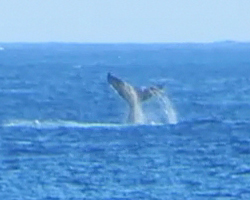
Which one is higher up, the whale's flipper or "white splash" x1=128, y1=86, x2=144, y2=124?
the whale's flipper

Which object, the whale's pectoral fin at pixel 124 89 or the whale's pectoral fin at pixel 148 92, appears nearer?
the whale's pectoral fin at pixel 148 92

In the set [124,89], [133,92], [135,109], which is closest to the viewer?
[133,92]

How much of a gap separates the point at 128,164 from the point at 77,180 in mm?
3946

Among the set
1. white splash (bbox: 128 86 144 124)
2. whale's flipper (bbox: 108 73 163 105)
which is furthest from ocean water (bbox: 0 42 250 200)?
whale's flipper (bbox: 108 73 163 105)

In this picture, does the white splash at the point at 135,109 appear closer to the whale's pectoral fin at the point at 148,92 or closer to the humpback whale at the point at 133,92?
the humpback whale at the point at 133,92

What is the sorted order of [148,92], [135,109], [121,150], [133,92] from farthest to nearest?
[135,109] → [133,92] → [148,92] → [121,150]

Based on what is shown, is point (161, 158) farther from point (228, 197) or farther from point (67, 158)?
point (228, 197)

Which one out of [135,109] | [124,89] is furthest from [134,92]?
[135,109]

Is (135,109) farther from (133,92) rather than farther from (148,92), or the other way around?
(148,92)

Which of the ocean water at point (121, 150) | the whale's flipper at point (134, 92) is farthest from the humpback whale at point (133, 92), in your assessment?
the ocean water at point (121, 150)

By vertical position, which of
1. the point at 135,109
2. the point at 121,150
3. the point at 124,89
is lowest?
the point at 121,150

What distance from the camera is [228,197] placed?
3581 centimetres

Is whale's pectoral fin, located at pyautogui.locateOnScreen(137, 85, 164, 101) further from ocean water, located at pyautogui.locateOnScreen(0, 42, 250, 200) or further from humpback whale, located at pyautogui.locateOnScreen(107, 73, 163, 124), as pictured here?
ocean water, located at pyautogui.locateOnScreen(0, 42, 250, 200)

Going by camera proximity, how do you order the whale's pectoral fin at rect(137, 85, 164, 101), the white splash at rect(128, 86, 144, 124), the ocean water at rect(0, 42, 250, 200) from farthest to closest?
the white splash at rect(128, 86, 144, 124), the whale's pectoral fin at rect(137, 85, 164, 101), the ocean water at rect(0, 42, 250, 200)
